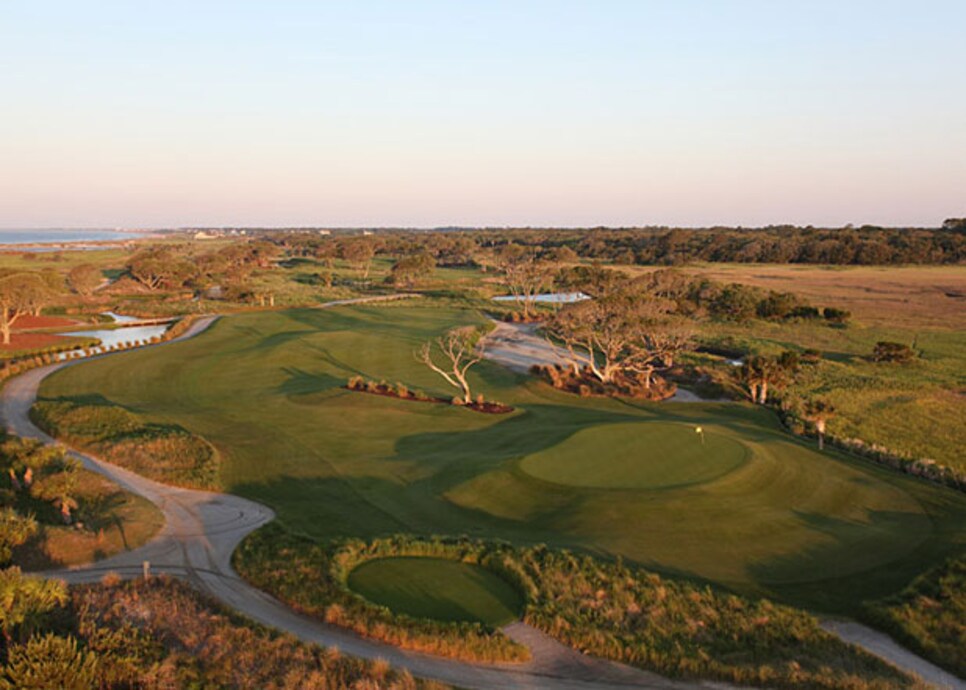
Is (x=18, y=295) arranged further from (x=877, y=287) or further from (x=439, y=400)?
(x=877, y=287)

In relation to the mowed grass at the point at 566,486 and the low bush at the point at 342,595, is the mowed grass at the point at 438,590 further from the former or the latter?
the mowed grass at the point at 566,486

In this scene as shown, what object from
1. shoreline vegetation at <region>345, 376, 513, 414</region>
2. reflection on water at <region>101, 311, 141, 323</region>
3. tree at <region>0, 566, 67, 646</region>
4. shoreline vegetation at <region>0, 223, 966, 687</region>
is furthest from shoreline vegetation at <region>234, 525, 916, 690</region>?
reflection on water at <region>101, 311, 141, 323</region>

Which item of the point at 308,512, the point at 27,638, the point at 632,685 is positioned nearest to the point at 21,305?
the point at 308,512

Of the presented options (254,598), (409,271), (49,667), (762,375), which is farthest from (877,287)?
(49,667)

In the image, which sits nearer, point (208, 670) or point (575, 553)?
point (208, 670)

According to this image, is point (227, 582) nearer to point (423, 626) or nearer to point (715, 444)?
point (423, 626)

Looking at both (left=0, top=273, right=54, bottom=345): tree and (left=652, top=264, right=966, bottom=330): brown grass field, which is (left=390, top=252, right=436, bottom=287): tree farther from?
(left=0, top=273, right=54, bottom=345): tree
